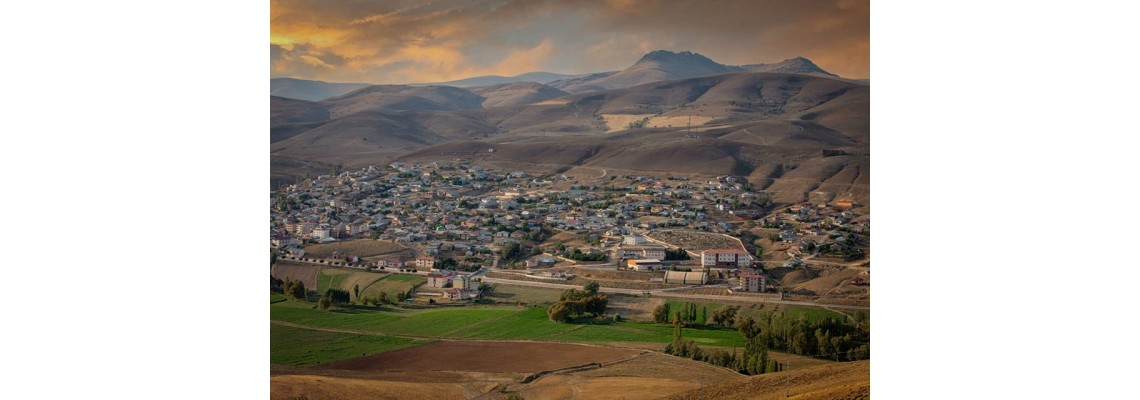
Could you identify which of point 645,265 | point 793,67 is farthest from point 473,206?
point 793,67

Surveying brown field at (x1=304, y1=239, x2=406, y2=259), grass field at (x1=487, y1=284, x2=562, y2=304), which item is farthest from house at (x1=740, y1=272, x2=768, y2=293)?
brown field at (x1=304, y1=239, x2=406, y2=259)

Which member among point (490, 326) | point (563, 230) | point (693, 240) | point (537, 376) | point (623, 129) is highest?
point (623, 129)

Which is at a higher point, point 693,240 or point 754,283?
point 693,240

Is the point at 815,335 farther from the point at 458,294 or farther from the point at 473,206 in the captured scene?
the point at 473,206

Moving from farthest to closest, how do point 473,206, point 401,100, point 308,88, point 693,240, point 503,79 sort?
point 401,100, point 308,88, point 503,79, point 473,206, point 693,240

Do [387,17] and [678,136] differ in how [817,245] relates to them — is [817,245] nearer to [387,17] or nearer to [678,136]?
[678,136]

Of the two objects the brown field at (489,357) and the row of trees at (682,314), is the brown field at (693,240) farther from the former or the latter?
the brown field at (489,357)

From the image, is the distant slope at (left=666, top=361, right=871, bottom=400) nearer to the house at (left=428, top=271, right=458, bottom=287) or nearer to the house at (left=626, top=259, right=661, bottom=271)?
the house at (left=626, top=259, right=661, bottom=271)
